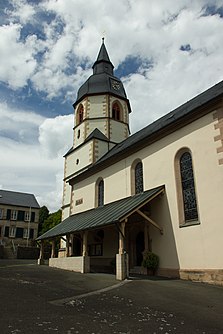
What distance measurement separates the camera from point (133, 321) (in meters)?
5.64

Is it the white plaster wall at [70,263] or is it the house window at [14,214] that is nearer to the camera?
the white plaster wall at [70,263]

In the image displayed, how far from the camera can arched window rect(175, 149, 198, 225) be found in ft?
42.3

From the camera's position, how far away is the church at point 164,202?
1186 centimetres

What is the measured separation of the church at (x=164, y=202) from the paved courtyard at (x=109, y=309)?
2.40 metres

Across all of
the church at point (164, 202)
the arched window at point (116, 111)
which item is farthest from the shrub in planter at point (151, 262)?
the arched window at point (116, 111)

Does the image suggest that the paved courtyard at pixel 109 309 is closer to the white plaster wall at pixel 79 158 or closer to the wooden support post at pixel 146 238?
A: the wooden support post at pixel 146 238

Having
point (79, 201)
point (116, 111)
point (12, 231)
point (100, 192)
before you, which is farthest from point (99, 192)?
point (12, 231)

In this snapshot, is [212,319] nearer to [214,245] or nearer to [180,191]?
[214,245]

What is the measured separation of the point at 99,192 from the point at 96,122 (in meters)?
8.04

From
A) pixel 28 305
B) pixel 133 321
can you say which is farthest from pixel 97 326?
pixel 28 305

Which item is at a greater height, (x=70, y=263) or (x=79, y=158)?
(x=79, y=158)

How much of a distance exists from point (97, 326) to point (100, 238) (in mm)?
13886

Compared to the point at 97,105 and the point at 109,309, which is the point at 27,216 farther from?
the point at 109,309

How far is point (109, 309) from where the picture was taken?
655cm
